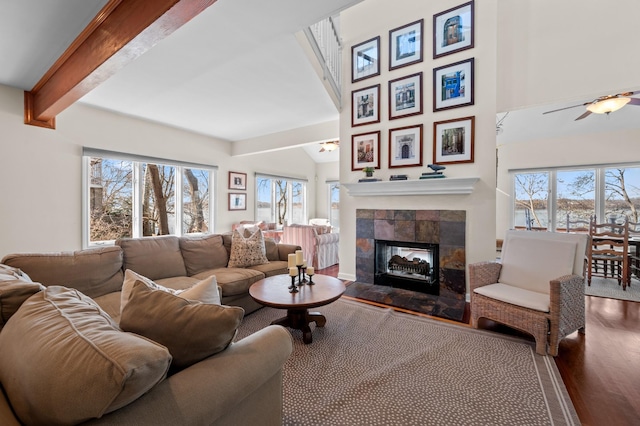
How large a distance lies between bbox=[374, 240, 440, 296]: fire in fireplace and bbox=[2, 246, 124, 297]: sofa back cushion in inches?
122

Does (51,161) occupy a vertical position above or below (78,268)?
above

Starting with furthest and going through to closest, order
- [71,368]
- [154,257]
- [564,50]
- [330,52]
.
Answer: [330,52] < [564,50] < [154,257] < [71,368]

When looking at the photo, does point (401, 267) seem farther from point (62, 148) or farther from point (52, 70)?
point (62, 148)

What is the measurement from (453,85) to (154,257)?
392 cm

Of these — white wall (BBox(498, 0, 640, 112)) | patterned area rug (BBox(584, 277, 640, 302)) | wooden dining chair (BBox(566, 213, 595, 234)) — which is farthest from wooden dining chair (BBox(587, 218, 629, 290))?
white wall (BBox(498, 0, 640, 112))

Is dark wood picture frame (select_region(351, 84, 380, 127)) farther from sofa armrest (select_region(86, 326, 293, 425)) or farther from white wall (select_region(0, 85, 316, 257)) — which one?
sofa armrest (select_region(86, 326, 293, 425))

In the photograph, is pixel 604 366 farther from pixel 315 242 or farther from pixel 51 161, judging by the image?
pixel 51 161

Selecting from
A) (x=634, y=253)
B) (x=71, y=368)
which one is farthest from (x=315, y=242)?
(x=634, y=253)

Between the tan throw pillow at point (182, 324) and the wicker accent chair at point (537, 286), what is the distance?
2346mm

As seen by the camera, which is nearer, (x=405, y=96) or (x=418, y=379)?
(x=418, y=379)

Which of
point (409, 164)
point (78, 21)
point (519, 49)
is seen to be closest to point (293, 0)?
point (78, 21)

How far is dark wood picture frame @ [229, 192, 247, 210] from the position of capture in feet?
19.3

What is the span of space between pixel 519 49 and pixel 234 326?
4.14m

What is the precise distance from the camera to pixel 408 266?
12.8 feet
